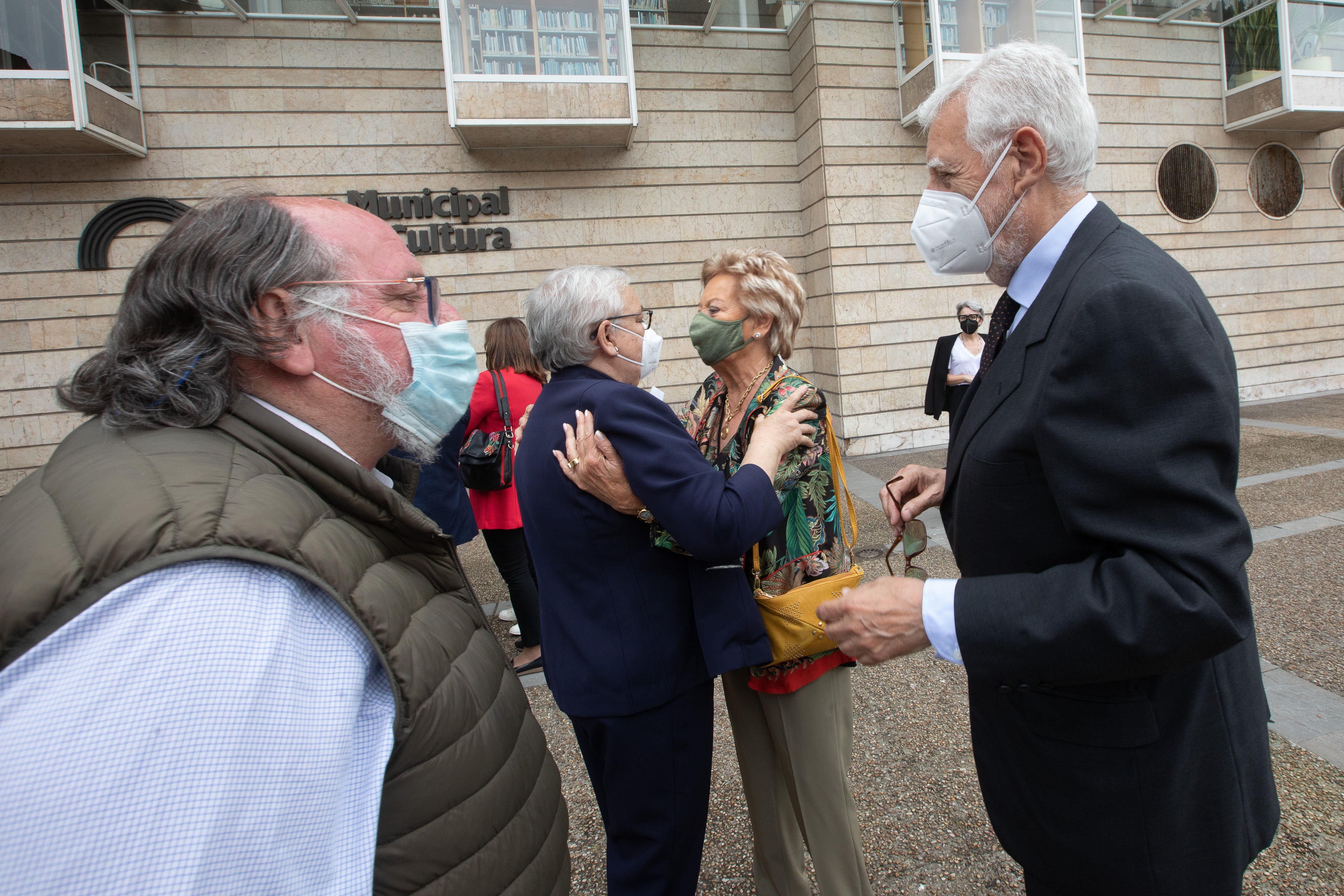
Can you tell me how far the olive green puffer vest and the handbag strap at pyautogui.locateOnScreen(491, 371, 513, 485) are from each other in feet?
9.28

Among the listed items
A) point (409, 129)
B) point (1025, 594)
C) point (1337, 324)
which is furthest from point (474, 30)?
point (1337, 324)

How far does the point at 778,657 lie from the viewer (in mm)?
1942

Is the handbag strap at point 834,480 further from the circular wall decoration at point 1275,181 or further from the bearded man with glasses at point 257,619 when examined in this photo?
the circular wall decoration at point 1275,181

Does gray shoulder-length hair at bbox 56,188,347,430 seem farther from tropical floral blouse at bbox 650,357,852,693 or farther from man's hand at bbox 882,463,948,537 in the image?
man's hand at bbox 882,463,948,537

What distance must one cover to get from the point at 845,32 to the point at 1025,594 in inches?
413

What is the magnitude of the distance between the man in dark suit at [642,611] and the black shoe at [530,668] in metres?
2.27

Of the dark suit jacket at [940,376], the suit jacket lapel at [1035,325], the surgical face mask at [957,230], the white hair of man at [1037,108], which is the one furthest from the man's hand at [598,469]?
the dark suit jacket at [940,376]

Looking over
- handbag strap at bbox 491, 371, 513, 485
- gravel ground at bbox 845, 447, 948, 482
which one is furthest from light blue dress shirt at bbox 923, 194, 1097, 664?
gravel ground at bbox 845, 447, 948, 482

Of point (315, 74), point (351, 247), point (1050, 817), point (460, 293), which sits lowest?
point (1050, 817)

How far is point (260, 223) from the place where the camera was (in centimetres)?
114

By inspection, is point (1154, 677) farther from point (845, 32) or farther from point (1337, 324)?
point (1337, 324)

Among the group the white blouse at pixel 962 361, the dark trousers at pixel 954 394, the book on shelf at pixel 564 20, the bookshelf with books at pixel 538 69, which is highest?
the book on shelf at pixel 564 20

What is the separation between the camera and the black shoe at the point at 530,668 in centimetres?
412

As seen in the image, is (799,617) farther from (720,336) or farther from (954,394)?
(954,394)
